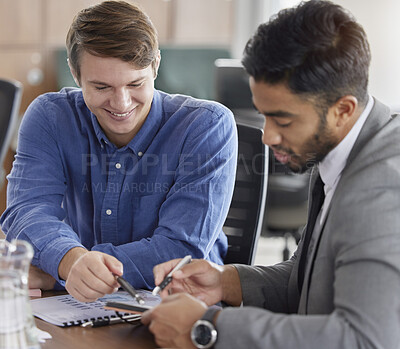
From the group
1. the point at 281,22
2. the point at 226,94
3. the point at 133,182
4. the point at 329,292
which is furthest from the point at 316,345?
the point at 226,94

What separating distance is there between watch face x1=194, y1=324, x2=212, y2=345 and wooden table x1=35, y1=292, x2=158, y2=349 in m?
0.14

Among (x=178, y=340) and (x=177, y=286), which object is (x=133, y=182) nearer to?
(x=177, y=286)

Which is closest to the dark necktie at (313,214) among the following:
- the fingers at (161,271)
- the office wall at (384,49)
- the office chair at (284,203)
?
the fingers at (161,271)

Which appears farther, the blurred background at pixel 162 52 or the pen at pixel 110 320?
the blurred background at pixel 162 52

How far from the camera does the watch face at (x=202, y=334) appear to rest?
43.7 inches

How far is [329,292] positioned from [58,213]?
916 millimetres

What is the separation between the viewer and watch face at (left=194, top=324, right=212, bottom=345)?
3.64 feet

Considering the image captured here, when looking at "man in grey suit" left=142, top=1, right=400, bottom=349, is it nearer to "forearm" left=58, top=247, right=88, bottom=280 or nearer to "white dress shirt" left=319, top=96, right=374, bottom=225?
"white dress shirt" left=319, top=96, right=374, bottom=225

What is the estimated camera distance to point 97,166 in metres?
1.89

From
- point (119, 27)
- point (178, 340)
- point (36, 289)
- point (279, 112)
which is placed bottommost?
point (36, 289)

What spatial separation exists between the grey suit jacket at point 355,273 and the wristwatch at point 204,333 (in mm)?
13

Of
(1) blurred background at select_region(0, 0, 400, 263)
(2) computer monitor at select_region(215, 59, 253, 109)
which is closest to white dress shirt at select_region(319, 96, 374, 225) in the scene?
(2) computer monitor at select_region(215, 59, 253, 109)

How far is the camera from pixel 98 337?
4.15ft

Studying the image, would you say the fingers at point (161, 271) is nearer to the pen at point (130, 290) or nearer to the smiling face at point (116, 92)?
the pen at point (130, 290)
